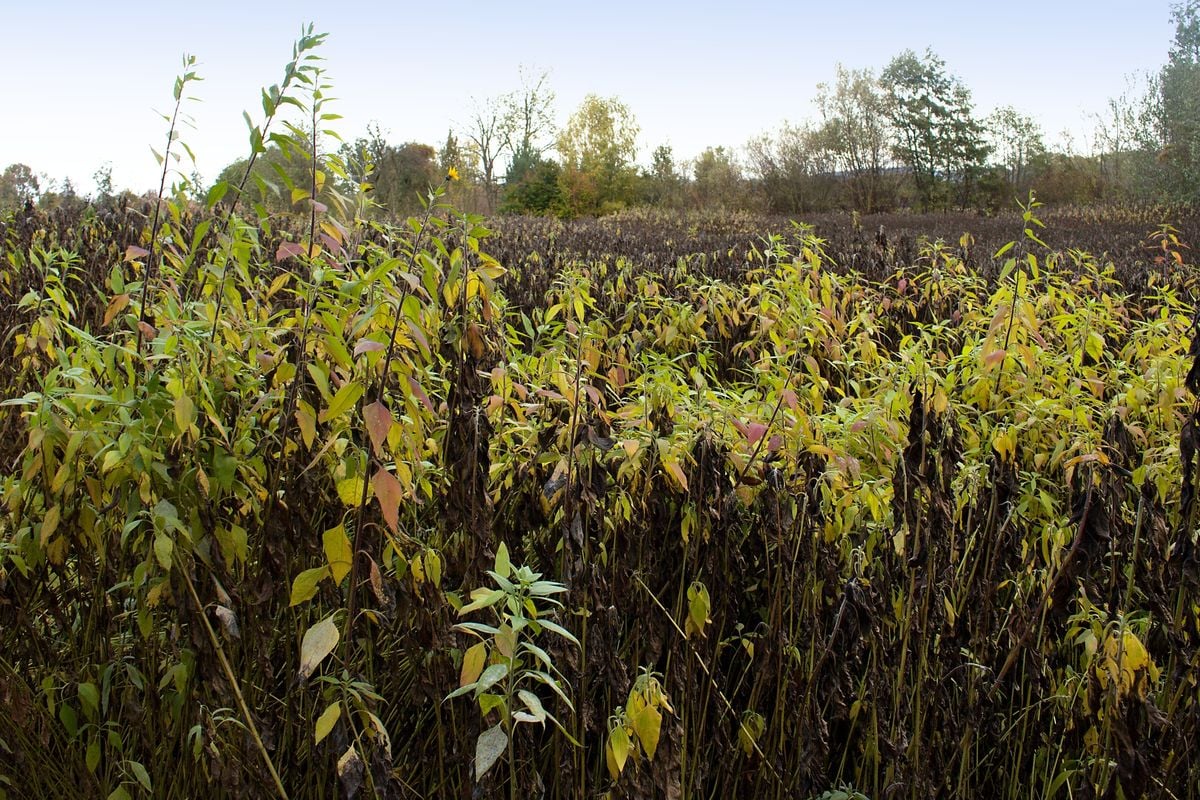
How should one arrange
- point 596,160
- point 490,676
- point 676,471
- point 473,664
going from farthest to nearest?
point 596,160 < point 676,471 < point 473,664 < point 490,676

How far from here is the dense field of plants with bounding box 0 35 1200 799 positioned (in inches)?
57.9

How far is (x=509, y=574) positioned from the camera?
4.30ft

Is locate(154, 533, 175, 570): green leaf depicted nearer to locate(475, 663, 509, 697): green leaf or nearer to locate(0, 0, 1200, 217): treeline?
locate(475, 663, 509, 697): green leaf

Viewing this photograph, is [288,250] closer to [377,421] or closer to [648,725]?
[377,421]

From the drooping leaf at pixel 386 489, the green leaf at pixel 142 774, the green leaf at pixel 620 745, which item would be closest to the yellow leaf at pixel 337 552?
the drooping leaf at pixel 386 489

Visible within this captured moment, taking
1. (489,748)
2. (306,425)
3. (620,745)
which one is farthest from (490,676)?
(306,425)

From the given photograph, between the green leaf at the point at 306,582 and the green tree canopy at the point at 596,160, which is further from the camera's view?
the green tree canopy at the point at 596,160

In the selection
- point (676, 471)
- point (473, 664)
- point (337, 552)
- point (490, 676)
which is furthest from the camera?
point (676, 471)

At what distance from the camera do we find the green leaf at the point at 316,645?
1245mm

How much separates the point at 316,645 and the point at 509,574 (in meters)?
0.28

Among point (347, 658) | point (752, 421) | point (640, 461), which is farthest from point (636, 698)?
point (752, 421)

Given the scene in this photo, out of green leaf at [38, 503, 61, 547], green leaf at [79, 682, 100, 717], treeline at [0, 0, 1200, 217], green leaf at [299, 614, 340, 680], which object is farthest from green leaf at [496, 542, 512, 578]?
treeline at [0, 0, 1200, 217]

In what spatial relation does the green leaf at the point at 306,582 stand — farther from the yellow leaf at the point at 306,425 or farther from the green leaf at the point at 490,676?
the green leaf at the point at 490,676

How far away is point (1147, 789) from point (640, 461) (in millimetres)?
1099
